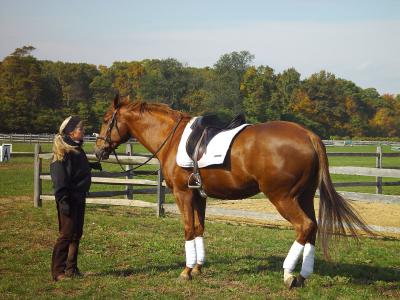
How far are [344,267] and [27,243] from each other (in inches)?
214

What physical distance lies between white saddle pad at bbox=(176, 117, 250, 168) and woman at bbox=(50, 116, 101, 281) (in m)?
1.32

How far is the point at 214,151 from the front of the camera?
6359 millimetres

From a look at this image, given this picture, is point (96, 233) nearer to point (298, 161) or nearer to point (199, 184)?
point (199, 184)

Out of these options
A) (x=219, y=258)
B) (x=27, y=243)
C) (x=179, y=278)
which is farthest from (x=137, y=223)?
(x=179, y=278)

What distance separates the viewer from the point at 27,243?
856cm

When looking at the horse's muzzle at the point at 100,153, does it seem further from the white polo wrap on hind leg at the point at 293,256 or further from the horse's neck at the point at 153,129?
the white polo wrap on hind leg at the point at 293,256

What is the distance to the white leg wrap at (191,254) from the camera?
6613 millimetres

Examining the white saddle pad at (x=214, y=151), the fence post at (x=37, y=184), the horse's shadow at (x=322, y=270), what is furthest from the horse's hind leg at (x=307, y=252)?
the fence post at (x=37, y=184)

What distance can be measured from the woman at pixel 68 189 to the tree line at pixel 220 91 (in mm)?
57462

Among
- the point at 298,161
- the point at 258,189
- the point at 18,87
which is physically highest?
the point at 18,87

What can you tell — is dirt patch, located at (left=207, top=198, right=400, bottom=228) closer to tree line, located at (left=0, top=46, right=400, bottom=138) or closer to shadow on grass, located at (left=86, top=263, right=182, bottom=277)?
shadow on grass, located at (left=86, top=263, right=182, bottom=277)

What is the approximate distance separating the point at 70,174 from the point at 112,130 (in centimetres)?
142

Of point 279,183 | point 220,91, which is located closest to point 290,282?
point 279,183

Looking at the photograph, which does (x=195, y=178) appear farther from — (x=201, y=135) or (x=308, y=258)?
(x=308, y=258)
